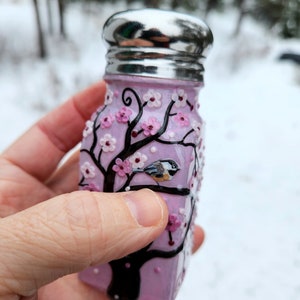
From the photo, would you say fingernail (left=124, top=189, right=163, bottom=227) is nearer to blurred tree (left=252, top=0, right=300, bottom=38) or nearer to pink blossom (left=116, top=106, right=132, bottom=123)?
pink blossom (left=116, top=106, right=132, bottom=123)

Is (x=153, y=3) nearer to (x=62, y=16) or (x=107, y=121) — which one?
(x=62, y=16)

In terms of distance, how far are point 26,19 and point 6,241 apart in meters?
4.85

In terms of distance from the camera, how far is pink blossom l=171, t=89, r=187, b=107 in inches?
25.7

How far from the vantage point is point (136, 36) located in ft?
2.03

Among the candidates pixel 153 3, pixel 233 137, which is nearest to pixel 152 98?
pixel 233 137

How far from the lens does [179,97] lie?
0.66m

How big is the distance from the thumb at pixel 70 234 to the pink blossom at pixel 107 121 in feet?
0.42

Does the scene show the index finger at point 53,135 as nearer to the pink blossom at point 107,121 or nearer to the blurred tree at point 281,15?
the pink blossom at point 107,121

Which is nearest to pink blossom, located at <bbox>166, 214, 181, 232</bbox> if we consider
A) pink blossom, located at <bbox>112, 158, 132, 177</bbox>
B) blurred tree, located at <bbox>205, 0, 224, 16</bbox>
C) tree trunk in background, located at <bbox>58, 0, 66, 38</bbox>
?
pink blossom, located at <bbox>112, 158, 132, 177</bbox>

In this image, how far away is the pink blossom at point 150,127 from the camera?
2.06 ft

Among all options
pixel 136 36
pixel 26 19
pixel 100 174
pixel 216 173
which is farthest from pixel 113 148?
pixel 26 19

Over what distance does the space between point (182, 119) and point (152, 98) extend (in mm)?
59

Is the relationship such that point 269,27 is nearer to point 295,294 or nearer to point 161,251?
point 295,294

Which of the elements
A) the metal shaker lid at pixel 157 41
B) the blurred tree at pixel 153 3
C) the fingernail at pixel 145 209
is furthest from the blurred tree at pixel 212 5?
the fingernail at pixel 145 209
